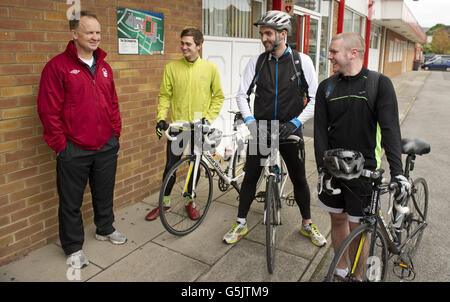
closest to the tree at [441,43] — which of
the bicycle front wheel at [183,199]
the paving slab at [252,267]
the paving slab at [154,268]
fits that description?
the bicycle front wheel at [183,199]

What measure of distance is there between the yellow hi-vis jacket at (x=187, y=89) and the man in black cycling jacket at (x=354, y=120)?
4.85 ft

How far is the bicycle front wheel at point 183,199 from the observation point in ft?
12.0

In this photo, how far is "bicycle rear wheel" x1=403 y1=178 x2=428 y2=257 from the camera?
3.24m

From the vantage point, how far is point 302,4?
29.9ft

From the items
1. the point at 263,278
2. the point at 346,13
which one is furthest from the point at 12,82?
the point at 346,13

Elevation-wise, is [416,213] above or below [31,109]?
below

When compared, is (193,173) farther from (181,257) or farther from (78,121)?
(78,121)

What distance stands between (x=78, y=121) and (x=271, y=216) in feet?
5.89

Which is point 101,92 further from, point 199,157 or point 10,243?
point 10,243

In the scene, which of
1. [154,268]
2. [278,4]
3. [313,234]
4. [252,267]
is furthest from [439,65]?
[154,268]

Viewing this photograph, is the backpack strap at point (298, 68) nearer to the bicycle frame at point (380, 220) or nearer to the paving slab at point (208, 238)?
the bicycle frame at point (380, 220)

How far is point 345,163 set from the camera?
230 cm

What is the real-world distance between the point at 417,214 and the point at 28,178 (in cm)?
349

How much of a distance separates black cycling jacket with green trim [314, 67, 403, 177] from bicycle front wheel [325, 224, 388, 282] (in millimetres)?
447
